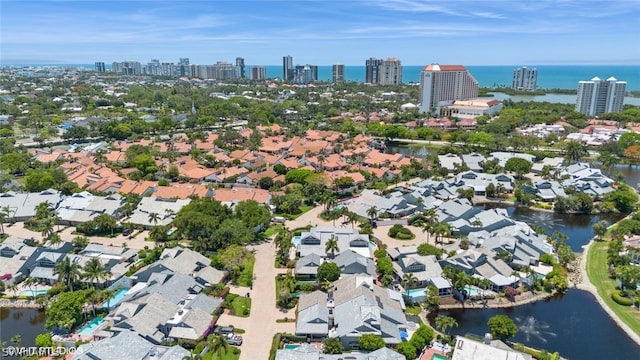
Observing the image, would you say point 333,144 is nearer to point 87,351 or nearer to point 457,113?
point 457,113

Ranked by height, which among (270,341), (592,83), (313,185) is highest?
(592,83)

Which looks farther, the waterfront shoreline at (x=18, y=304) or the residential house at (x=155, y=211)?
the residential house at (x=155, y=211)

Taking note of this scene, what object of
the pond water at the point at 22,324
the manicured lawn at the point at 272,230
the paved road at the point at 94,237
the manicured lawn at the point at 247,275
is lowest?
the pond water at the point at 22,324

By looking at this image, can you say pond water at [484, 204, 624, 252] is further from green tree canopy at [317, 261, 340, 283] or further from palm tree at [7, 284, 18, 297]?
palm tree at [7, 284, 18, 297]

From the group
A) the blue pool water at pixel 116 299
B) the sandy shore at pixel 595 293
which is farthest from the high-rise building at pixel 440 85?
the blue pool water at pixel 116 299

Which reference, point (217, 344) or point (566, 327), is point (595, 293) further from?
point (217, 344)

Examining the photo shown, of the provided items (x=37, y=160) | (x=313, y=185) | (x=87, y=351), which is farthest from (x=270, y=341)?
(x=37, y=160)

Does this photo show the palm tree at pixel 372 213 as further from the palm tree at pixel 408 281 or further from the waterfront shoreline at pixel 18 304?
the waterfront shoreline at pixel 18 304
